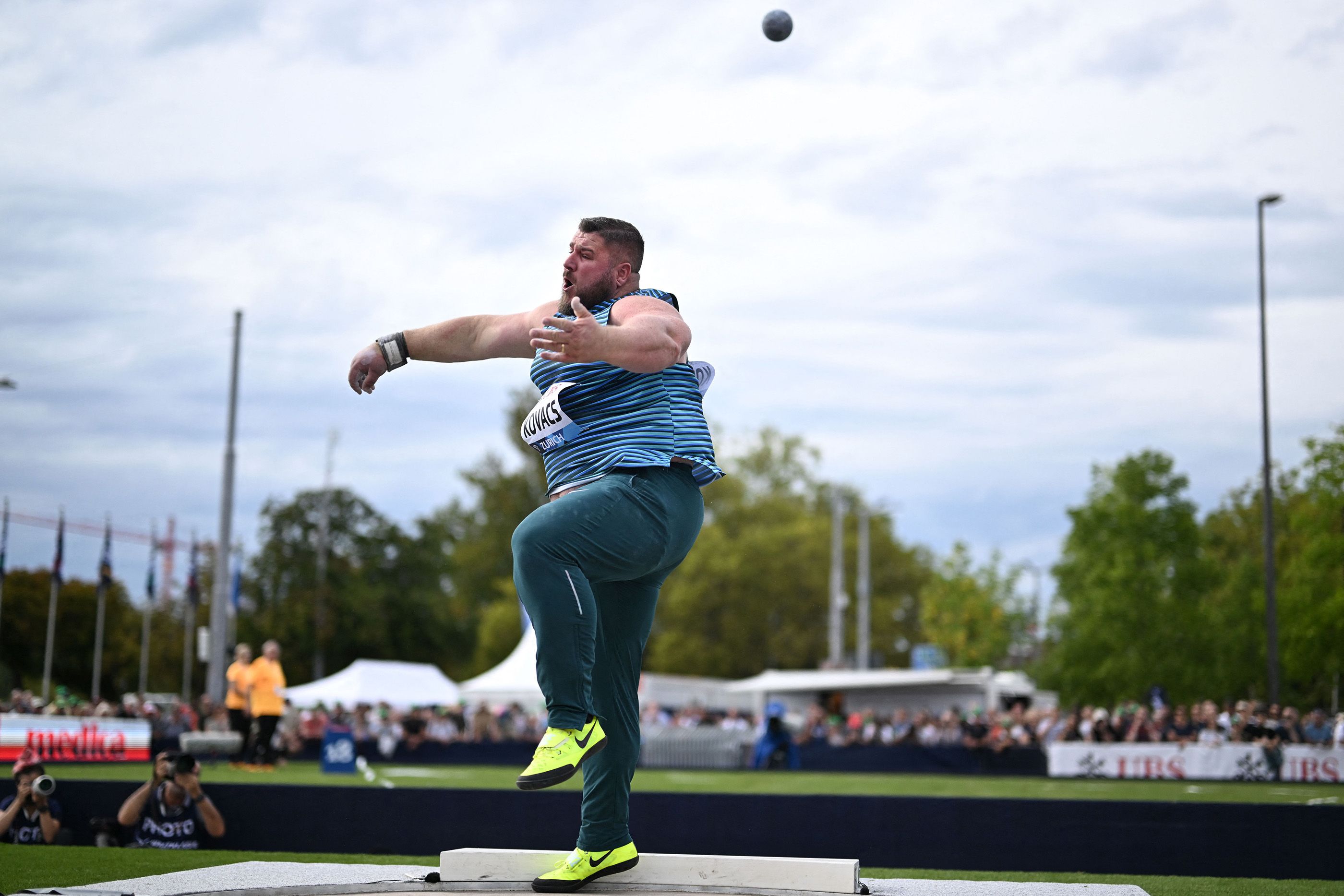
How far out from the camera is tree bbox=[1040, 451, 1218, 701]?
3669 cm

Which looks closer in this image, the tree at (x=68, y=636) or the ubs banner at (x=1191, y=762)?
the ubs banner at (x=1191, y=762)

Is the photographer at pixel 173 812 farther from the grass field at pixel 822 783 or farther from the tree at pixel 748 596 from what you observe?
the tree at pixel 748 596

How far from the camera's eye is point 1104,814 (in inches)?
283

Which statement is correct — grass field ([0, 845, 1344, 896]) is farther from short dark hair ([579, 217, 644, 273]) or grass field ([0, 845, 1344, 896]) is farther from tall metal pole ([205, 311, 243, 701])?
tall metal pole ([205, 311, 243, 701])

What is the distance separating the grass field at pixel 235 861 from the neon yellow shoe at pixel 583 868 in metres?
1.70

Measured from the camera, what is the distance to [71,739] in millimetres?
20531

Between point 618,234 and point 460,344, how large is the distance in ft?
2.38

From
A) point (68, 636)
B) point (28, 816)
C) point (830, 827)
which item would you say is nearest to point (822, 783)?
point (830, 827)

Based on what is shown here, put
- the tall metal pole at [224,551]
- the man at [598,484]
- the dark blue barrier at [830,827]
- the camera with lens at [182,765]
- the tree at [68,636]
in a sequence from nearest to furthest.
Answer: the man at [598,484]
the dark blue barrier at [830,827]
the camera with lens at [182,765]
the tall metal pole at [224,551]
the tree at [68,636]

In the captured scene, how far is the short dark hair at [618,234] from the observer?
4375 millimetres

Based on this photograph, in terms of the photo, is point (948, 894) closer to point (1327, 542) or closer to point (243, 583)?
point (1327, 542)

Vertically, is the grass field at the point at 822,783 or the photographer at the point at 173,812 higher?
the photographer at the point at 173,812

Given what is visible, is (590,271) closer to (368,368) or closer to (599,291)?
(599,291)

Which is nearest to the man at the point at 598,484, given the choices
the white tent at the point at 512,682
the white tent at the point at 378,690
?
the white tent at the point at 512,682
